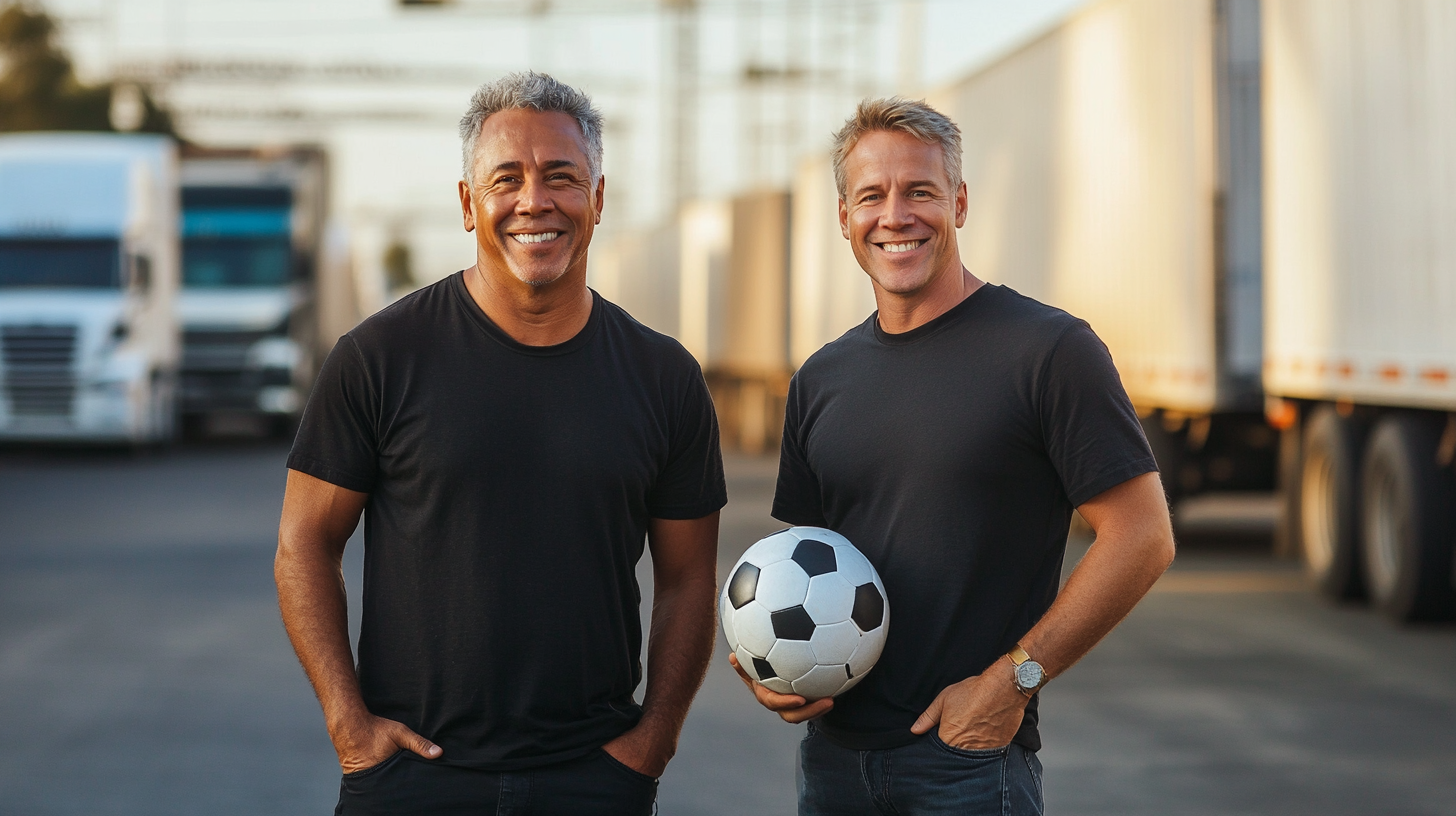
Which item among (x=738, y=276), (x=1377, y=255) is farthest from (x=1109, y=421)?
(x=738, y=276)

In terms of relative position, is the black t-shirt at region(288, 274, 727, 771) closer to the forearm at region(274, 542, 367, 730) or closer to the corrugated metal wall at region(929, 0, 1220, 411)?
the forearm at region(274, 542, 367, 730)

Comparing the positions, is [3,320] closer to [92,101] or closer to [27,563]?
[27,563]

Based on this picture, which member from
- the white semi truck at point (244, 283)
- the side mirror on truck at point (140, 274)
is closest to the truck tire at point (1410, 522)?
the side mirror on truck at point (140, 274)

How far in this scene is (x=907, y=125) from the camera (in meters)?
3.47

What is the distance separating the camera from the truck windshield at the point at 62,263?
81.5 feet

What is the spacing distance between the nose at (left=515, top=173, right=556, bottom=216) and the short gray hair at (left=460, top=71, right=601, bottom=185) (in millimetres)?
116

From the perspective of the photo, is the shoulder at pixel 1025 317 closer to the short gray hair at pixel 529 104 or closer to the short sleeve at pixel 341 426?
the short gray hair at pixel 529 104

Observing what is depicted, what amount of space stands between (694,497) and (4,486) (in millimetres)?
19386

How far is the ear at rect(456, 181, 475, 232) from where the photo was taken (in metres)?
3.55

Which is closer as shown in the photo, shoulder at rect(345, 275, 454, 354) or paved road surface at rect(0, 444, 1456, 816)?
shoulder at rect(345, 275, 454, 354)

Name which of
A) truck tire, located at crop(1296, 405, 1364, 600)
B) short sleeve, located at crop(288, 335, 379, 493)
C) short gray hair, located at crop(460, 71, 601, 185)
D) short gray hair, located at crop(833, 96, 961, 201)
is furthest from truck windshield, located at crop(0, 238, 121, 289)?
short gray hair, located at crop(833, 96, 961, 201)

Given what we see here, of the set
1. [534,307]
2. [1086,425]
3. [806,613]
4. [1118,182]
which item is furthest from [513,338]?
[1118,182]

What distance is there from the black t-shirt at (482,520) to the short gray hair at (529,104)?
14.1 inches

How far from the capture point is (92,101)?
2095 inches
